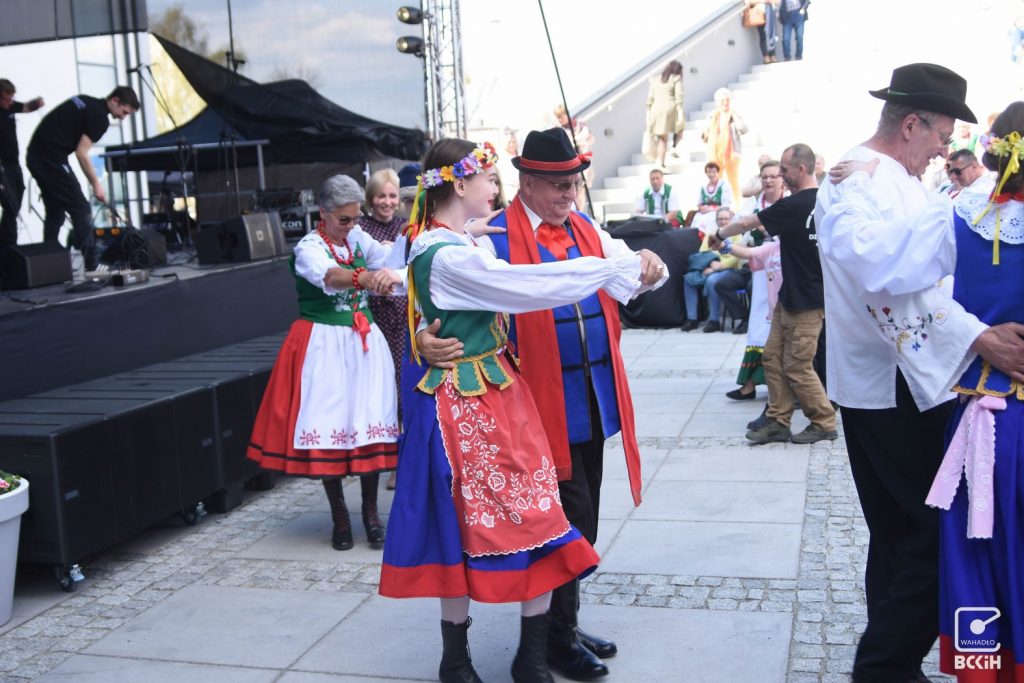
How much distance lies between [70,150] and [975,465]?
7.92 metres

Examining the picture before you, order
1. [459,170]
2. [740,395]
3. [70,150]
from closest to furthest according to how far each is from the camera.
Result: [459,170], [740,395], [70,150]

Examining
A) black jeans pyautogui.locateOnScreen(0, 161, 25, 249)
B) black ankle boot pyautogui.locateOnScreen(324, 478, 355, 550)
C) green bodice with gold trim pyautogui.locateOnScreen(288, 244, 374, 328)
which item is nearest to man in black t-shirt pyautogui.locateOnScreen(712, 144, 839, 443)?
green bodice with gold trim pyautogui.locateOnScreen(288, 244, 374, 328)

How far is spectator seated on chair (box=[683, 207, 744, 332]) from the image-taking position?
11461mm

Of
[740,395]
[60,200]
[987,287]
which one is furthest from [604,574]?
[60,200]

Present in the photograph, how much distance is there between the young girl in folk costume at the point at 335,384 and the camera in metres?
5.04

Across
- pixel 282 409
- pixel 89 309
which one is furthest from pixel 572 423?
pixel 89 309

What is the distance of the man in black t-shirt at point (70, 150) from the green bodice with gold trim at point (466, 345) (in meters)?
6.22

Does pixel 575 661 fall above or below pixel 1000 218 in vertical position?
below

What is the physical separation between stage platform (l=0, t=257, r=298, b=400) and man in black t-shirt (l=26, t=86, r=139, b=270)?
1171 mm

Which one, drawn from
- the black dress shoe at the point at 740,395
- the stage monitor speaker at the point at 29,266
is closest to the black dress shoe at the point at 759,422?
the black dress shoe at the point at 740,395

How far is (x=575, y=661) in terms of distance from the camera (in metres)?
3.56

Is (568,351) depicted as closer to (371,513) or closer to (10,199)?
(371,513)

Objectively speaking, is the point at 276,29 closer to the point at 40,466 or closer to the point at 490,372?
the point at 40,466

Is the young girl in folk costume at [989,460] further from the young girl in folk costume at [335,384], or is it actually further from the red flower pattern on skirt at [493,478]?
the young girl in folk costume at [335,384]
